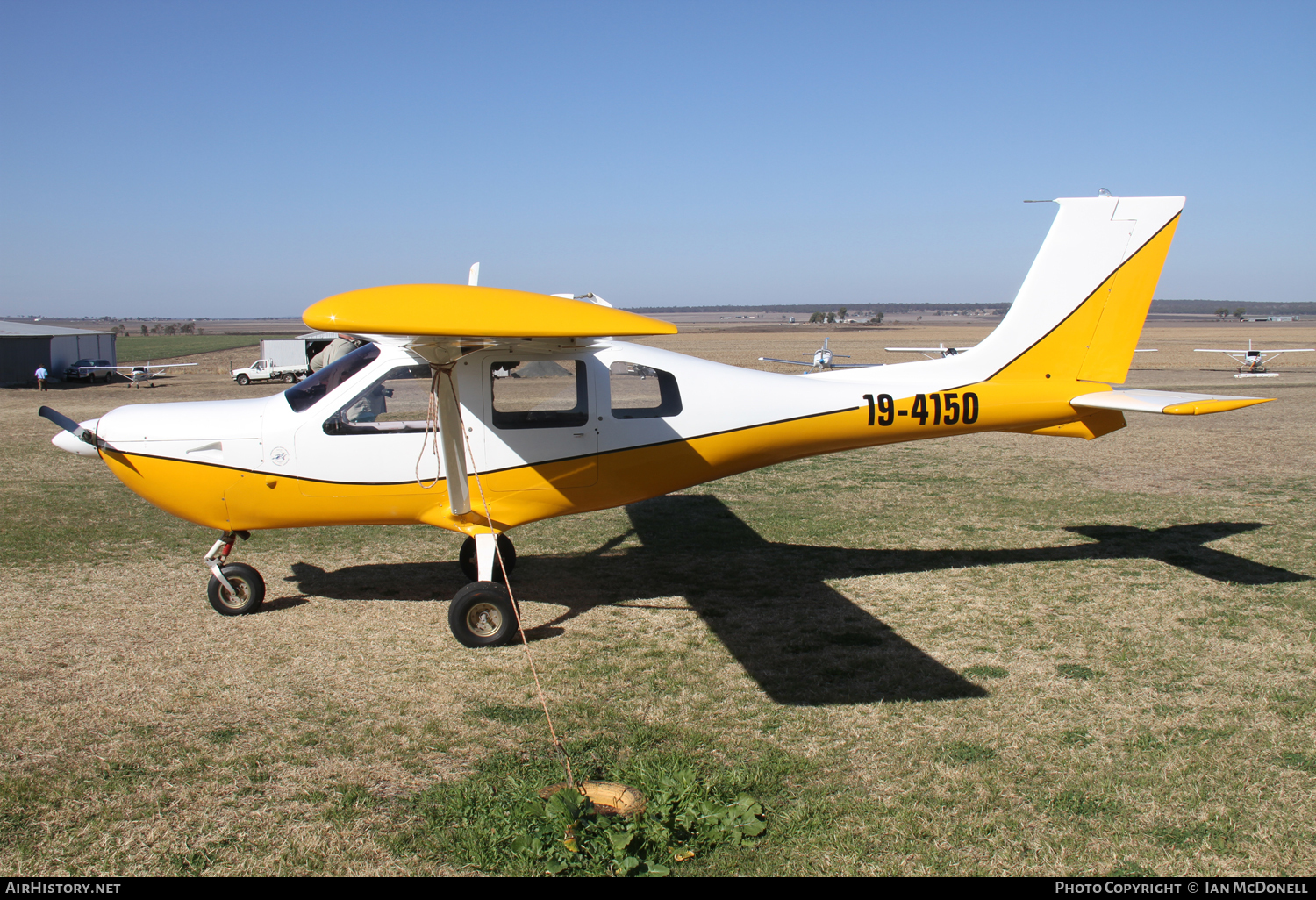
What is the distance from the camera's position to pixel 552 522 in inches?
419

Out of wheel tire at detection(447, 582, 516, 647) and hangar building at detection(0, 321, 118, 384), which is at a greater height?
hangar building at detection(0, 321, 118, 384)

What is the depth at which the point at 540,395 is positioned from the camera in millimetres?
7090

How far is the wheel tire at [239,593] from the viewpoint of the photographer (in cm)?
704

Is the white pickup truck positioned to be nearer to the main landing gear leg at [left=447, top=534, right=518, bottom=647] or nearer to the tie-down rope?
the tie-down rope

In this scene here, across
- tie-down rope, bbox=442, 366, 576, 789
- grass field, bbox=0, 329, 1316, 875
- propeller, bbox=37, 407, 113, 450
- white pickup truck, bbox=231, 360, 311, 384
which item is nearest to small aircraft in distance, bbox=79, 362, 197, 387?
white pickup truck, bbox=231, 360, 311, 384

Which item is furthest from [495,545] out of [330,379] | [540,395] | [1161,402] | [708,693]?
[1161,402]

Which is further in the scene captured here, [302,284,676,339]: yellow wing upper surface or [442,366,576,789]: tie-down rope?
[442,366,576,789]: tie-down rope

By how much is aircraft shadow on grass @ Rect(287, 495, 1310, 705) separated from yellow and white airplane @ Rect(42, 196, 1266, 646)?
1.11 metres

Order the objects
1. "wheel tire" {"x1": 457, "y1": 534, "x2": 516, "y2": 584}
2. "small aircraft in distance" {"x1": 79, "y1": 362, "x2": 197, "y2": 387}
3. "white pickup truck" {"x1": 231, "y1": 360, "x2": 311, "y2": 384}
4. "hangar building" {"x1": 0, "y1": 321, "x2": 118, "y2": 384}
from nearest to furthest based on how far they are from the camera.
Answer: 1. "wheel tire" {"x1": 457, "y1": 534, "x2": 516, "y2": 584}
2. "hangar building" {"x1": 0, "y1": 321, "x2": 118, "y2": 384}
3. "small aircraft in distance" {"x1": 79, "y1": 362, "x2": 197, "y2": 387}
4. "white pickup truck" {"x1": 231, "y1": 360, "x2": 311, "y2": 384}

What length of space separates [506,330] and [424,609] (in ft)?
11.5

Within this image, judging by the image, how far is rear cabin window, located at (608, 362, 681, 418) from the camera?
7.08m

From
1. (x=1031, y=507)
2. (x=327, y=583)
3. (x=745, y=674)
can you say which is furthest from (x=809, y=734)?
(x=1031, y=507)

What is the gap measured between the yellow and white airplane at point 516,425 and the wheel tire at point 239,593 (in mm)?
16

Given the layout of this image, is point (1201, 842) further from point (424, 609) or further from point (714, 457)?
point (424, 609)
